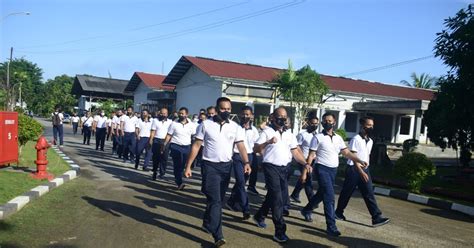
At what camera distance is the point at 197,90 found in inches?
1230

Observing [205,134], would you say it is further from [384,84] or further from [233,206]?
[384,84]

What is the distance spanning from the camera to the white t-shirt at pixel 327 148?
22.8ft

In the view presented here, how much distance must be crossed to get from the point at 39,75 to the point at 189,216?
8743cm

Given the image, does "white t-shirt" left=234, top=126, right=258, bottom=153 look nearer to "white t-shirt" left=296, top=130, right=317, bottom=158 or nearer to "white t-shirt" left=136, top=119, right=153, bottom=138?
"white t-shirt" left=296, top=130, right=317, bottom=158

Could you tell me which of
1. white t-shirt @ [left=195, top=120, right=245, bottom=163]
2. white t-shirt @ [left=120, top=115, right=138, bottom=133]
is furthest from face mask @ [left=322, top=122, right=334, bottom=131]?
white t-shirt @ [left=120, top=115, right=138, bottom=133]

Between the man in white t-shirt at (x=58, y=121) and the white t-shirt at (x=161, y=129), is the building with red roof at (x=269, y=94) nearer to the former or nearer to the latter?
the man in white t-shirt at (x=58, y=121)

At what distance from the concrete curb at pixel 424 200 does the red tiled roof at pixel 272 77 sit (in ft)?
56.3

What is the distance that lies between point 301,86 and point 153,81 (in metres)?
19.0

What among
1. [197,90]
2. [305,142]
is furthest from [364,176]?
[197,90]

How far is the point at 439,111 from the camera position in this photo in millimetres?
14422

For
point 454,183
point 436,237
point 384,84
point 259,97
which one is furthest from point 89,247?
point 384,84

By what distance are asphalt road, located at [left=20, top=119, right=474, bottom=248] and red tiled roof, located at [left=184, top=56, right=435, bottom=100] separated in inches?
749

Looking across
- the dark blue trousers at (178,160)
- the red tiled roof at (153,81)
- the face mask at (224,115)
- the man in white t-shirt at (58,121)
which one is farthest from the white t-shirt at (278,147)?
the red tiled roof at (153,81)

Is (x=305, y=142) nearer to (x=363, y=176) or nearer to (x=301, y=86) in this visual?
(x=363, y=176)
